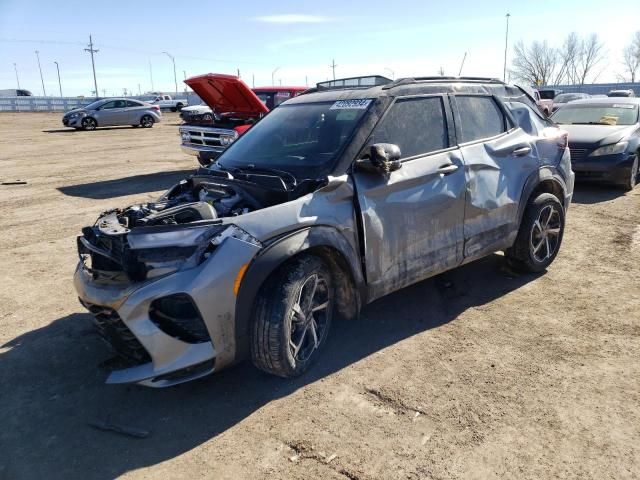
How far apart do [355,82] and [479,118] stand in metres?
1.14

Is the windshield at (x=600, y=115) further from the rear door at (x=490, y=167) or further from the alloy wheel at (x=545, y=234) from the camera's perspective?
the rear door at (x=490, y=167)

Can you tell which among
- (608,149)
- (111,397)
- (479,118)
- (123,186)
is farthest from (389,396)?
(123,186)

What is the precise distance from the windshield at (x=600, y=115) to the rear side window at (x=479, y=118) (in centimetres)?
668

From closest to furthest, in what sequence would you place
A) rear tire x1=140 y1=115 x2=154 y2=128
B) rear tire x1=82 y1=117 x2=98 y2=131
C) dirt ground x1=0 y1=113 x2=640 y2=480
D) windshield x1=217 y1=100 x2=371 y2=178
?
dirt ground x1=0 y1=113 x2=640 y2=480 < windshield x1=217 y1=100 x2=371 y2=178 < rear tire x1=82 y1=117 x2=98 y2=131 < rear tire x1=140 y1=115 x2=154 y2=128

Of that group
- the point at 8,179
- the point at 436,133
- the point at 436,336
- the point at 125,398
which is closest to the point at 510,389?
the point at 436,336

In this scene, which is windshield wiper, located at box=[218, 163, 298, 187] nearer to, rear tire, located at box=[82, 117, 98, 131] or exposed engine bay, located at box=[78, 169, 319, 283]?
exposed engine bay, located at box=[78, 169, 319, 283]

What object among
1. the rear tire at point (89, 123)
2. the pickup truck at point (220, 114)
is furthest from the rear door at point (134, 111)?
the pickup truck at point (220, 114)

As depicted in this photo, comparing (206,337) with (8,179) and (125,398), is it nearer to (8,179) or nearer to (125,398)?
(125,398)

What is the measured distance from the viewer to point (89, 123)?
2497cm

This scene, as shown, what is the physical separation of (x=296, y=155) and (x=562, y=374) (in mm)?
2372

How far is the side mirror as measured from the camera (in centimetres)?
350

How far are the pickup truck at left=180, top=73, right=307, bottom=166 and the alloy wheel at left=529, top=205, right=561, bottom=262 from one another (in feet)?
20.9

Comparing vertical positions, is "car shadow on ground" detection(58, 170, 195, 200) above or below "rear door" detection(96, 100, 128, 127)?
below

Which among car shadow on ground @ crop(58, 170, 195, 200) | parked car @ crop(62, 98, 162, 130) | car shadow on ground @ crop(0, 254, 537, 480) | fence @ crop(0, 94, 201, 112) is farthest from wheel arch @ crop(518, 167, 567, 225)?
fence @ crop(0, 94, 201, 112)
